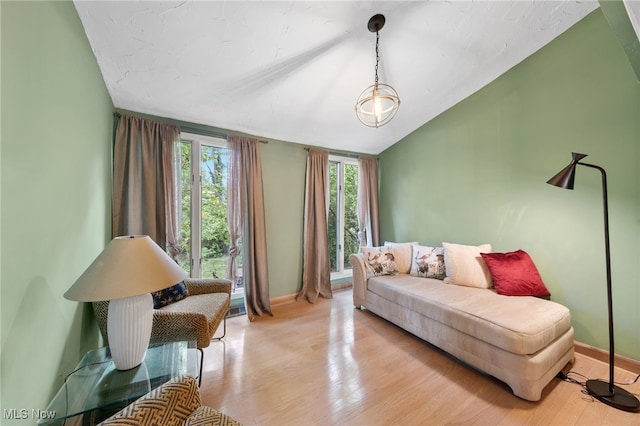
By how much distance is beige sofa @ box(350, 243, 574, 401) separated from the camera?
5.26 ft

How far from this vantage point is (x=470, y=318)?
1.87m

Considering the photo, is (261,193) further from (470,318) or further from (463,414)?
(463,414)

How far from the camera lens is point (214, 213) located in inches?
114

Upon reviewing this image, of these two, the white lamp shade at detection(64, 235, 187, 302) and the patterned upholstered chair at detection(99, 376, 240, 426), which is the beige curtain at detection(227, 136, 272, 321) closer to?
the white lamp shade at detection(64, 235, 187, 302)

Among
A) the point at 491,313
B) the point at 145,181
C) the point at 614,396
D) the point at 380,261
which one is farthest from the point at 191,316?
the point at 614,396

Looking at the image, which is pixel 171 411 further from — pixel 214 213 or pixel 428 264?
pixel 428 264

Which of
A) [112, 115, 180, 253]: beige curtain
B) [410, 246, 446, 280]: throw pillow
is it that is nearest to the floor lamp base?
[410, 246, 446, 280]: throw pillow

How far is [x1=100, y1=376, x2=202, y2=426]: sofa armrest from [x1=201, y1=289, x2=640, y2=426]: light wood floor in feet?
2.61

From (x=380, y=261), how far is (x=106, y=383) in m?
2.61

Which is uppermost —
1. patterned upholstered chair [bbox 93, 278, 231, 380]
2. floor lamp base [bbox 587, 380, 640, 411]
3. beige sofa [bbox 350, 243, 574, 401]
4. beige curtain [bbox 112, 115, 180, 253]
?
beige curtain [bbox 112, 115, 180, 253]

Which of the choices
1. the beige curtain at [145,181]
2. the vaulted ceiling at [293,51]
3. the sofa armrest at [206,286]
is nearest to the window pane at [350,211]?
the vaulted ceiling at [293,51]

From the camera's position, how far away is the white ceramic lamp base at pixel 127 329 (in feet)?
4.02

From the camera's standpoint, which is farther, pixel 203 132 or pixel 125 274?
pixel 203 132

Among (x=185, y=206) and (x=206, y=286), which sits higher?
(x=185, y=206)
